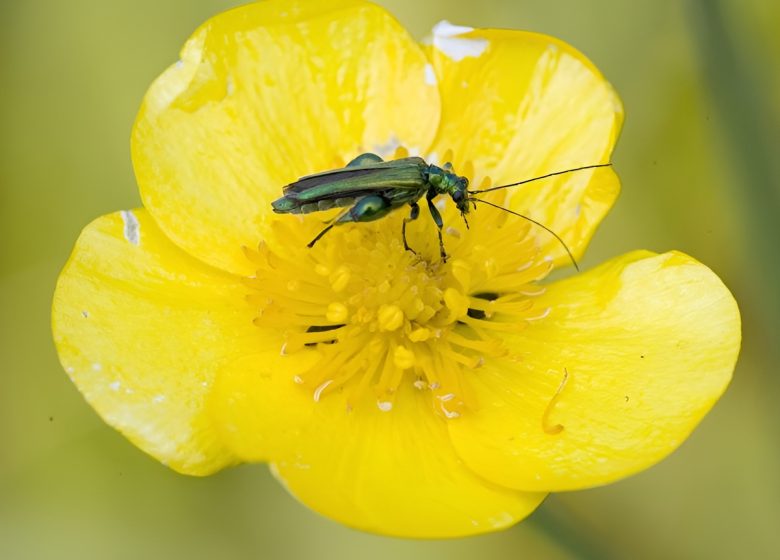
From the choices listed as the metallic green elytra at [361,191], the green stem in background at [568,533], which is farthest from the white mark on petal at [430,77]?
the green stem in background at [568,533]

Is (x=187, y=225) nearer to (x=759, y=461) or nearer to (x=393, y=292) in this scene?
(x=393, y=292)

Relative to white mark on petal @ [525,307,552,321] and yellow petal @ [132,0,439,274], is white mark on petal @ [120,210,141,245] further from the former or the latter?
white mark on petal @ [525,307,552,321]

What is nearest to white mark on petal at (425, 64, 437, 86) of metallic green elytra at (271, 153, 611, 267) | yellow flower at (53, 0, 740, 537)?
yellow flower at (53, 0, 740, 537)

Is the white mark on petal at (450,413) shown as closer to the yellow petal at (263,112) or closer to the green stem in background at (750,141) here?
the yellow petal at (263,112)

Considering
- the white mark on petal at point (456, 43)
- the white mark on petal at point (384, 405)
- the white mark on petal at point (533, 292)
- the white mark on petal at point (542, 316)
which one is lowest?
the white mark on petal at point (384, 405)

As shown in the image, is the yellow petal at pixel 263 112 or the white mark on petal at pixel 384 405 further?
the yellow petal at pixel 263 112

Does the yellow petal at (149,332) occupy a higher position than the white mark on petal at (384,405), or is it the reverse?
the yellow petal at (149,332)

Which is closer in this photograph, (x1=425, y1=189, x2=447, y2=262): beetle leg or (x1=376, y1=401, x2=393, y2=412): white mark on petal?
(x1=376, y1=401, x2=393, y2=412): white mark on petal
